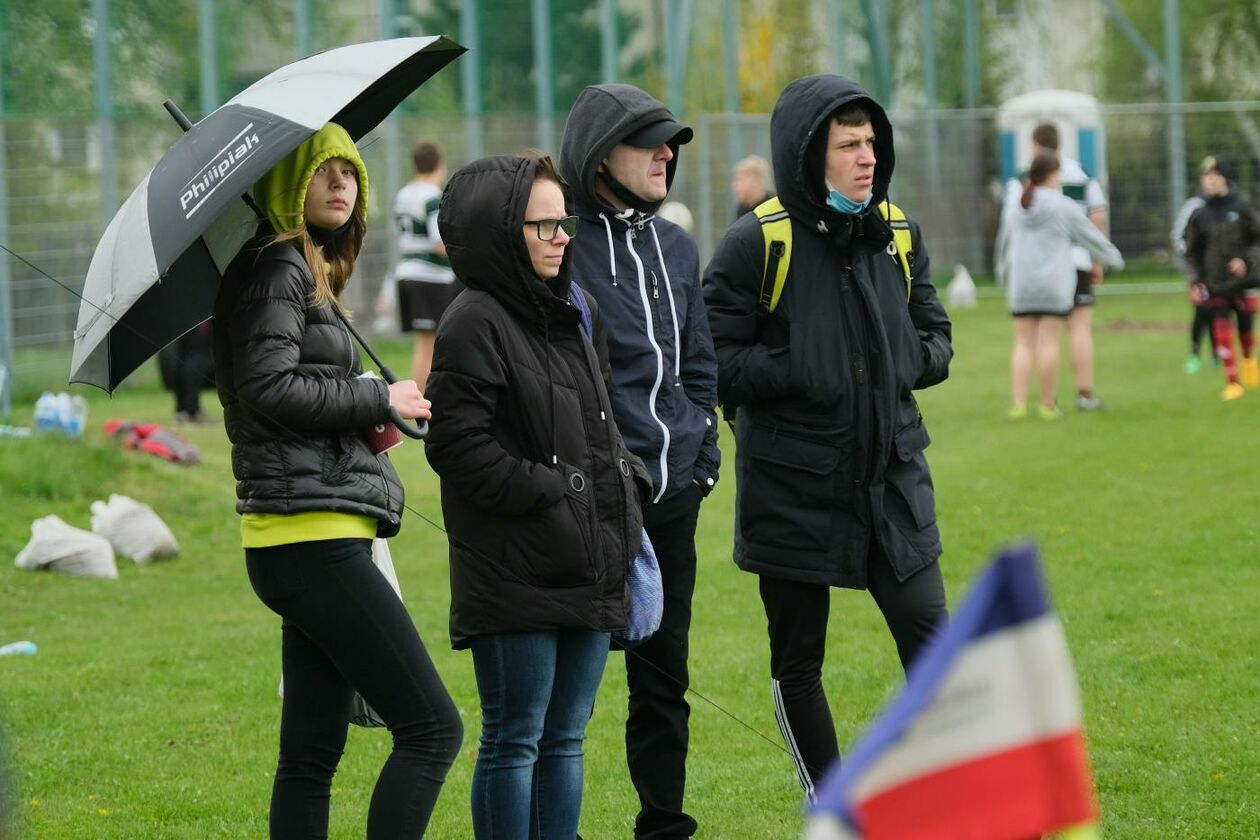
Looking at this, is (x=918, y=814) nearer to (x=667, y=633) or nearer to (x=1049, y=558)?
(x=667, y=633)

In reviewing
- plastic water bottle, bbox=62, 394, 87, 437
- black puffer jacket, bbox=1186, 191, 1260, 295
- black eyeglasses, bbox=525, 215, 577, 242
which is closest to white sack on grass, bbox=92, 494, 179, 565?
plastic water bottle, bbox=62, 394, 87, 437

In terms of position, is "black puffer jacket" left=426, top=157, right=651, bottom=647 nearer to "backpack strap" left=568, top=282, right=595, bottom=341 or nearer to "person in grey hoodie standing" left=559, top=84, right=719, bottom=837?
"backpack strap" left=568, top=282, right=595, bottom=341

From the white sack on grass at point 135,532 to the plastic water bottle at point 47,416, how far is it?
102 inches

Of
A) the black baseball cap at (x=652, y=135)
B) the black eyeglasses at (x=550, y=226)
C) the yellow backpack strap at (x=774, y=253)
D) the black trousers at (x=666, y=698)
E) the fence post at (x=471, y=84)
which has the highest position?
the fence post at (x=471, y=84)

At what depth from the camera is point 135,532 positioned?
10344 mm

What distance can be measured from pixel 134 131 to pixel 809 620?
54.7 feet

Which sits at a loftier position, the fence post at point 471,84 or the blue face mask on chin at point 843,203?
the fence post at point 471,84

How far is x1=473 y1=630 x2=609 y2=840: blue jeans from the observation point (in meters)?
4.29

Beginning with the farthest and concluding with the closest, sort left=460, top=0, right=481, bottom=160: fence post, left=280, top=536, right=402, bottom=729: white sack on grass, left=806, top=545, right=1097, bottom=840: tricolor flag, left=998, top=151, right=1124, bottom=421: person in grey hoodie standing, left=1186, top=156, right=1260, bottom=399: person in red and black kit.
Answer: left=460, top=0, right=481, bottom=160: fence post, left=1186, top=156, right=1260, bottom=399: person in red and black kit, left=998, top=151, right=1124, bottom=421: person in grey hoodie standing, left=280, top=536, right=402, bottom=729: white sack on grass, left=806, top=545, right=1097, bottom=840: tricolor flag

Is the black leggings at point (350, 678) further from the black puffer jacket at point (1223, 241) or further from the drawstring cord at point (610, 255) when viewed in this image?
the black puffer jacket at point (1223, 241)

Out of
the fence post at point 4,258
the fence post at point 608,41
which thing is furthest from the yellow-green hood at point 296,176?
the fence post at point 608,41

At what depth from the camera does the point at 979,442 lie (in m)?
13.6

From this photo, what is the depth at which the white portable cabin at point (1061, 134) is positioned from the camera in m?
28.2

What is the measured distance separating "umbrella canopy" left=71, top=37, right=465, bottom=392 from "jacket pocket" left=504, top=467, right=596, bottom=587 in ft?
3.04
